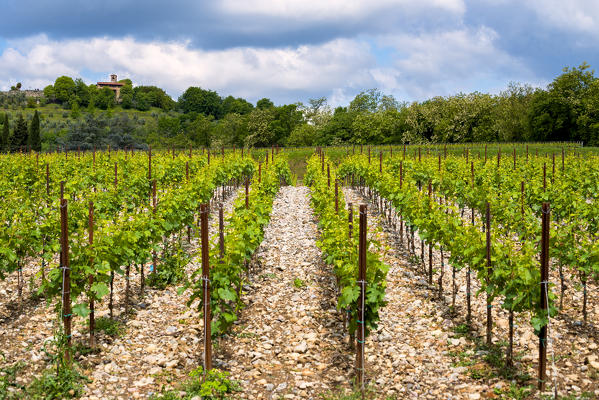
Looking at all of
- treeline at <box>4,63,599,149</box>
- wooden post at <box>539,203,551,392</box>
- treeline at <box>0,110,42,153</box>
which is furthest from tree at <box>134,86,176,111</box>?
wooden post at <box>539,203,551,392</box>

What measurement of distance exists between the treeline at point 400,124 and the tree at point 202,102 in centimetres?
3530

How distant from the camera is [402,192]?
11500mm

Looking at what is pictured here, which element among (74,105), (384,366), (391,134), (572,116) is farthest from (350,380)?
(74,105)

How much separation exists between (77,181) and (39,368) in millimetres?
8676

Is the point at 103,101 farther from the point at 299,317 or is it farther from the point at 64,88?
the point at 299,317

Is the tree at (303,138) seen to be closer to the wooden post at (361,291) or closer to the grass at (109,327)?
the grass at (109,327)

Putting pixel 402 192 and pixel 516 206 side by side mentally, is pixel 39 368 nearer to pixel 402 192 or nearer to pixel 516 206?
pixel 402 192

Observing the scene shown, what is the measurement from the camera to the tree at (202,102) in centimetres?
12294

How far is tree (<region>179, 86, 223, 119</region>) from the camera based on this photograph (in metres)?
123

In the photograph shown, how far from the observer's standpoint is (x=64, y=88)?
115m

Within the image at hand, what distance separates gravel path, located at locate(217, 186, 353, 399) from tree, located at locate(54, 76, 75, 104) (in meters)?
114

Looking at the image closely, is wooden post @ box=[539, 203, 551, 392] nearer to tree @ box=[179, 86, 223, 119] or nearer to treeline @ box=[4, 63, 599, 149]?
treeline @ box=[4, 63, 599, 149]

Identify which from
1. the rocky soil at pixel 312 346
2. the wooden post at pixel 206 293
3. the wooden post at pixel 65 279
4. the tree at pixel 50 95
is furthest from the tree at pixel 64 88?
the wooden post at pixel 206 293

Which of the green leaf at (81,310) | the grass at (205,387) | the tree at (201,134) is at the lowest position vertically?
the grass at (205,387)
